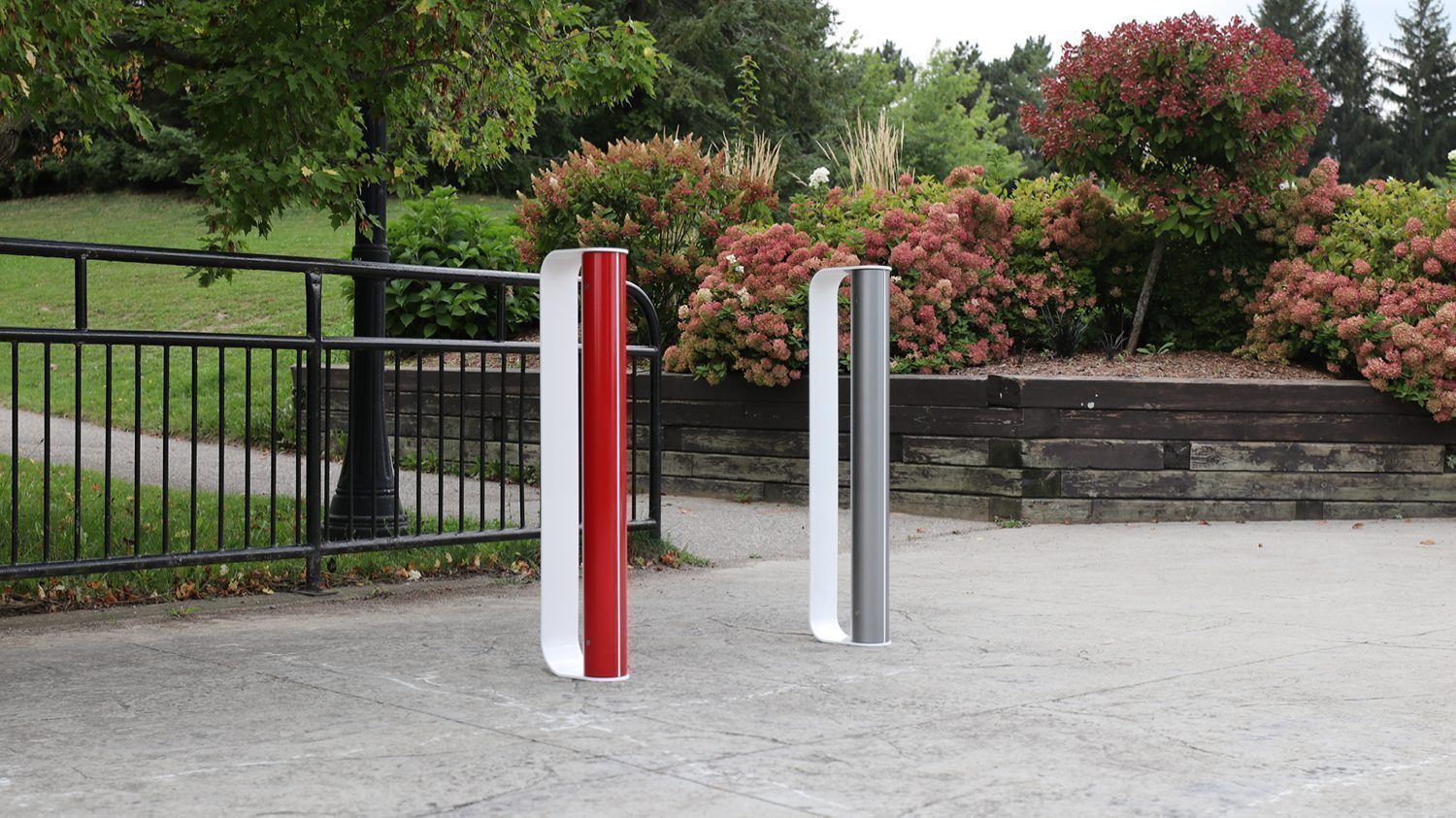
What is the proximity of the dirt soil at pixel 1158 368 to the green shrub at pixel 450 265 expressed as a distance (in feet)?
15.7

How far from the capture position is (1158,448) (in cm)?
984

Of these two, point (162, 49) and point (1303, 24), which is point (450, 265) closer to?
point (162, 49)

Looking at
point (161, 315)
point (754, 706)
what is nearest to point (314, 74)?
point (754, 706)

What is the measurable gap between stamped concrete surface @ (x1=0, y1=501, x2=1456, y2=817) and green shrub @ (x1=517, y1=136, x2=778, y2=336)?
604 centimetres

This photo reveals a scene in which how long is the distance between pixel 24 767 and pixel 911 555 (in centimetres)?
545

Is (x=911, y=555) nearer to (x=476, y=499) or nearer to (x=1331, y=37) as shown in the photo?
(x=476, y=499)

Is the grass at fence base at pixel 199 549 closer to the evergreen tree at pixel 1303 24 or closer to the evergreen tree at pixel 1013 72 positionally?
the evergreen tree at pixel 1303 24

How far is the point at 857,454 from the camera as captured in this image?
5320 mm

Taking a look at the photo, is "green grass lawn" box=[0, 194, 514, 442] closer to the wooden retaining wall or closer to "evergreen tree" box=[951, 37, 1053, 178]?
the wooden retaining wall

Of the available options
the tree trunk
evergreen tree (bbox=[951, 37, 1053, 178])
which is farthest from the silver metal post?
evergreen tree (bbox=[951, 37, 1053, 178])

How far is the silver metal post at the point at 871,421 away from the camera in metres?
5.29

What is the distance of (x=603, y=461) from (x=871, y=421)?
1.12 meters

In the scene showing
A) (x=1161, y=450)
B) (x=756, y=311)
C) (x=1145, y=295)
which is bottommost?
(x=1161, y=450)

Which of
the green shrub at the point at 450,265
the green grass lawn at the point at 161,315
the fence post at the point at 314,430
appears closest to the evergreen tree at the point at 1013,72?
the green grass lawn at the point at 161,315
